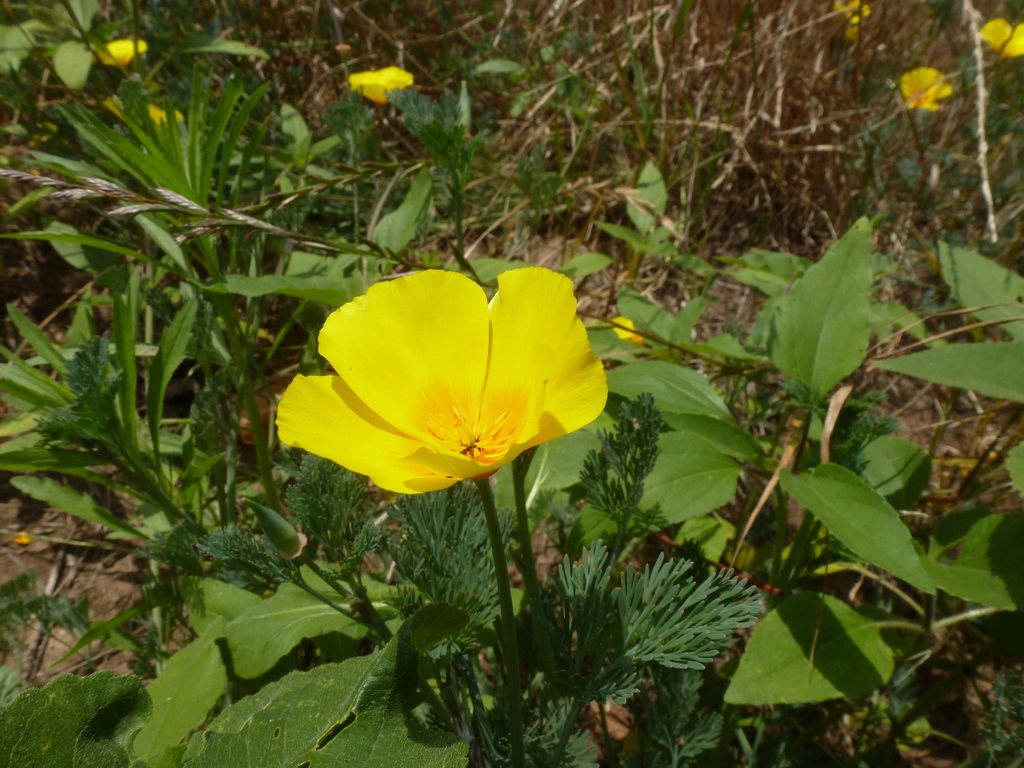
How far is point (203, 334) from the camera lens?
69.0 inches

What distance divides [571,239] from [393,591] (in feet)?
6.90

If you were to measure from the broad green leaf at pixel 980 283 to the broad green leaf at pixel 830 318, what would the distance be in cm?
64

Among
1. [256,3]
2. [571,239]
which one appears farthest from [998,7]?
[256,3]

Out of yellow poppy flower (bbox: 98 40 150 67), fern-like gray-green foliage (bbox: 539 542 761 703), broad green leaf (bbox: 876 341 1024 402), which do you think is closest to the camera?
fern-like gray-green foliage (bbox: 539 542 761 703)

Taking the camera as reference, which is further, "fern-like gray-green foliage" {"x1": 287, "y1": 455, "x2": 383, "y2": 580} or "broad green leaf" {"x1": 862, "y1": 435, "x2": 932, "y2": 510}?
"broad green leaf" {"x1": 862, "y1": 435, "x2": 932, "y2": 510}

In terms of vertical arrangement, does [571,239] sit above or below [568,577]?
below

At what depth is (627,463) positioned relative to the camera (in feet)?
3.64

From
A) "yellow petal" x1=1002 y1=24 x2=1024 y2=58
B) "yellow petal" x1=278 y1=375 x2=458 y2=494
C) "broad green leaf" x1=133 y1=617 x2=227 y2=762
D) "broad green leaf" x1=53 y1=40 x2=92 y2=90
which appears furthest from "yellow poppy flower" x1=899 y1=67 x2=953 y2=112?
"broad green leaf" x1=133 y1=617 x2=227 y2=762

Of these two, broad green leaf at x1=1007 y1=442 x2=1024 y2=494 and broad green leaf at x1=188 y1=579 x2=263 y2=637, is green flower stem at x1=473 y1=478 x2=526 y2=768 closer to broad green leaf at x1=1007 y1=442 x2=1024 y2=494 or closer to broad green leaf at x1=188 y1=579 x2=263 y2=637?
broad green leaf at x1=188 y1=579 x2=263 y2=637

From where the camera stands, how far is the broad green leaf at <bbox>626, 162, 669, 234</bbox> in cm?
239

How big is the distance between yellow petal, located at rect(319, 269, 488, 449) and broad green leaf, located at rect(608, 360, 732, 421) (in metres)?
0.51

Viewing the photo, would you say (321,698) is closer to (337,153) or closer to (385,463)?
(385,463)

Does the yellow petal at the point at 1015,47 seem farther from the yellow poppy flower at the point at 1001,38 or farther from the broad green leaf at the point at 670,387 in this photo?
the broad green leaf at the point at 670,387

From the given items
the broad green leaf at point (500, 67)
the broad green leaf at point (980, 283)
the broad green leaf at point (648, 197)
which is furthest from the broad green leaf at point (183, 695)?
the broad green leaf at point (500, 67)
